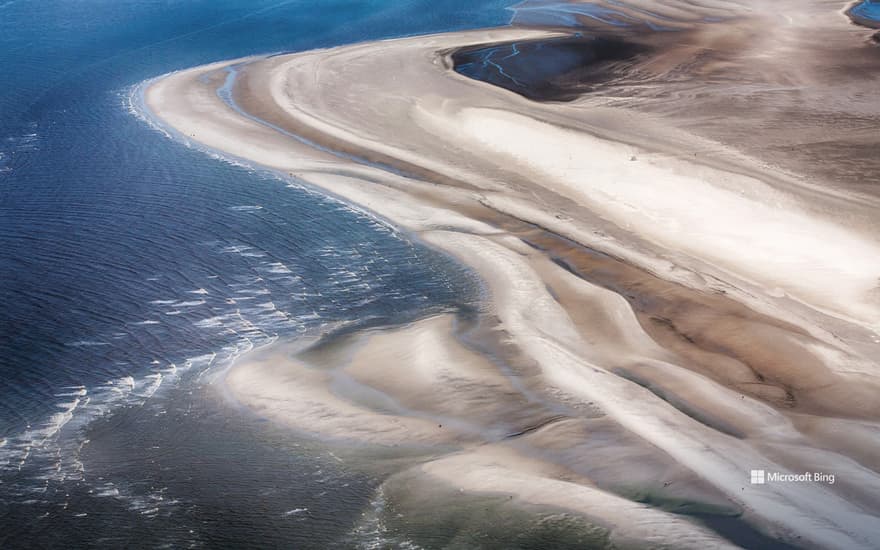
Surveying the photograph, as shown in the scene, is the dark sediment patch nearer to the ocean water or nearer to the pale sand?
the pale sand

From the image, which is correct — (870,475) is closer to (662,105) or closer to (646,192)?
(646,192)

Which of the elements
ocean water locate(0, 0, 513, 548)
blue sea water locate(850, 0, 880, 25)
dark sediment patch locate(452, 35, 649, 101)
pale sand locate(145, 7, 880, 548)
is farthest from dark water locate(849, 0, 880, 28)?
ocean water locate(0, 0, 513, 548)

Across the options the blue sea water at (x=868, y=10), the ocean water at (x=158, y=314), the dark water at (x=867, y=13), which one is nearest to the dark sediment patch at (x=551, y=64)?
the ocean water at (x=158, y=314)

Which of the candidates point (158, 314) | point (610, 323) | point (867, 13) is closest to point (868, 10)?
point (867, 13)

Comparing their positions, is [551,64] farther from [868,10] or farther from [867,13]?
[868,10]

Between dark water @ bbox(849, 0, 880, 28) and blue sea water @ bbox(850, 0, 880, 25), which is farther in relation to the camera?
blue sea water @ bbox(850, 0, 880, 25)

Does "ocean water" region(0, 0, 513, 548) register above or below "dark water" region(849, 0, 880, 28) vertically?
below

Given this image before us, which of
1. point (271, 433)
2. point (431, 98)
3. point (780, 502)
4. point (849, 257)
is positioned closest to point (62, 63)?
point (431, 98)

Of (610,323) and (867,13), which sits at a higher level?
(867,13)
